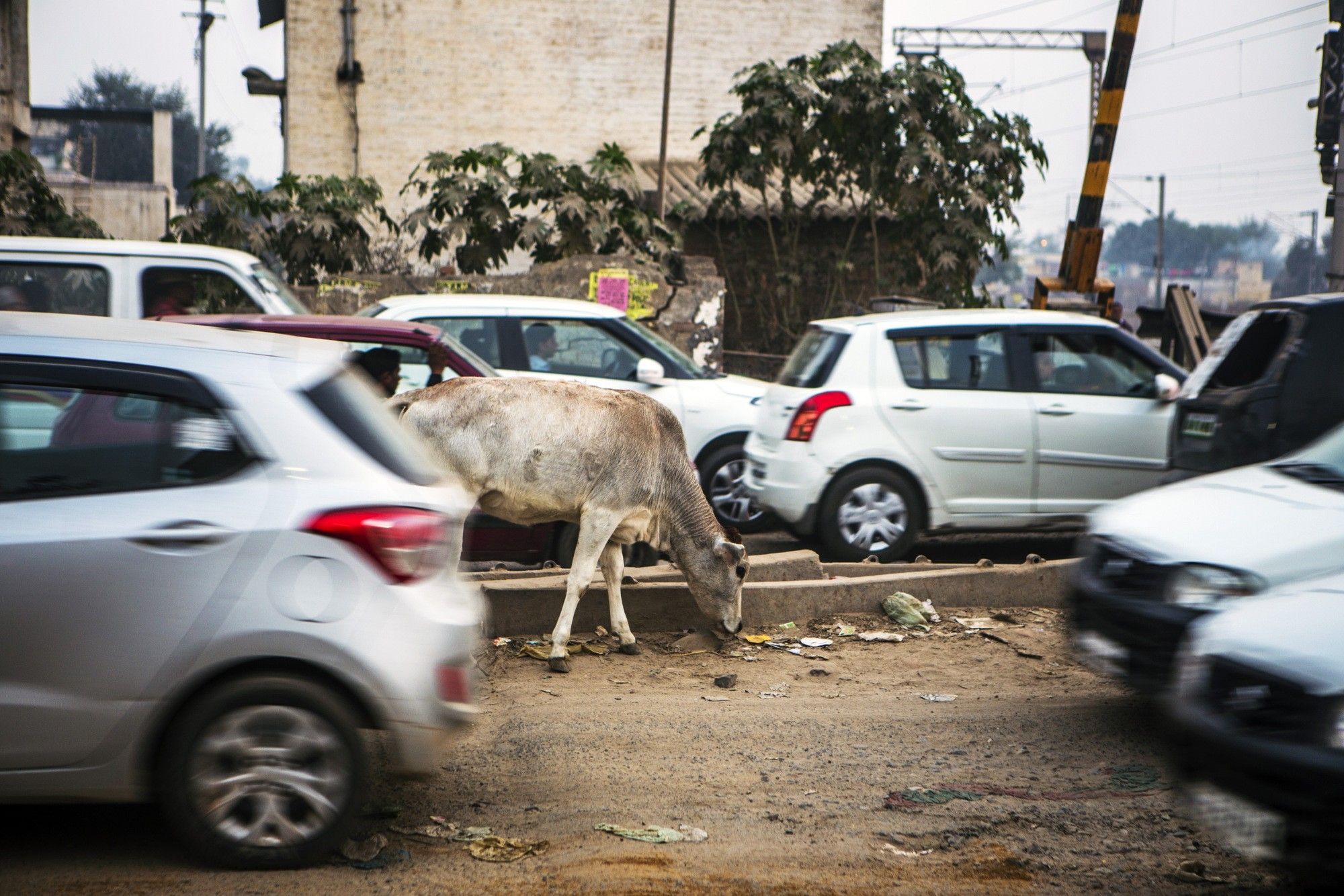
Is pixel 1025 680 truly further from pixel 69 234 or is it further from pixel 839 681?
pixel 69 234

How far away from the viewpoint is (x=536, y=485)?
6.68 m

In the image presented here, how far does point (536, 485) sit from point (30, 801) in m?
3.33

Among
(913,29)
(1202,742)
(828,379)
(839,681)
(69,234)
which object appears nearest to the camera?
(1202,742)

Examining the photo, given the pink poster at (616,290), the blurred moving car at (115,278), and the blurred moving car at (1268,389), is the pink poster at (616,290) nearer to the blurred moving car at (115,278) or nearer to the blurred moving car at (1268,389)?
the blurred moving car at (115,278)

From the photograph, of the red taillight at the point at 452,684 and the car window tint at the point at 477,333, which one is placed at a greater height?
the car window tint at the point at 477,333

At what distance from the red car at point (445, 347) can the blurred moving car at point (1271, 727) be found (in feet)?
15.9

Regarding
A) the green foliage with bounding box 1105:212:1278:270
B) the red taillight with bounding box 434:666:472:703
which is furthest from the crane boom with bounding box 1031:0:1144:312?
the green foliage with bounding box 1105:212:1278:270

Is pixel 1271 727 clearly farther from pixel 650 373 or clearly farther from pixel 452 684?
pixel 650 373

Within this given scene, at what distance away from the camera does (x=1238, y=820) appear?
3.56m

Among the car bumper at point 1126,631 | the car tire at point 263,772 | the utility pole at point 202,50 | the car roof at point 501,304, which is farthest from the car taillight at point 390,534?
the utility pole at point 202,50

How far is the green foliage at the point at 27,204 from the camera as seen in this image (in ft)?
50.9

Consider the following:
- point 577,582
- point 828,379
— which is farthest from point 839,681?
point 828,379

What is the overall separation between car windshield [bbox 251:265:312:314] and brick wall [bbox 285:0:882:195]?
515 inches

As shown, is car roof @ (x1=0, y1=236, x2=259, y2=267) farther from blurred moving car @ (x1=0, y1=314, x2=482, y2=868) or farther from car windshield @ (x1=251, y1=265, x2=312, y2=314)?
blurred moving car @ (x1=0, y1=314, x2=482, y2=868)
